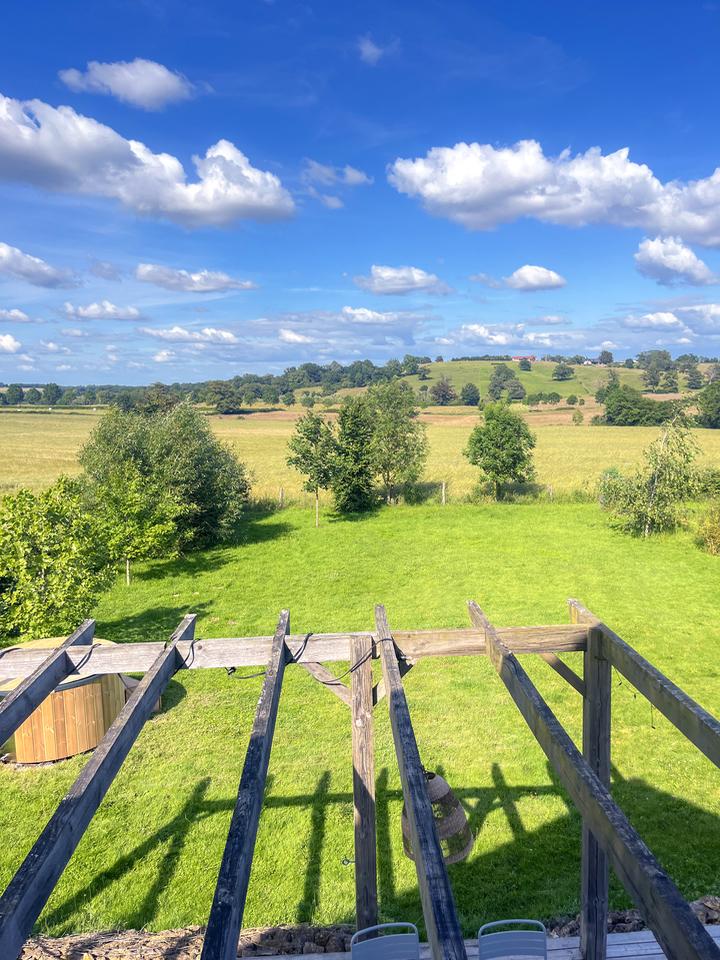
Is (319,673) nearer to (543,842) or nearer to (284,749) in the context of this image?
(543,842)

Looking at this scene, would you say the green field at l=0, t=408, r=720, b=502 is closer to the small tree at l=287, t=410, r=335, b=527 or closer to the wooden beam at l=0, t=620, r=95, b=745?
the small tree at l=287, t=410, r=335, b=527

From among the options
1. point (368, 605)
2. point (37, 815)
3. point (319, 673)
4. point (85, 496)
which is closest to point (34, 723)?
point (37, 815)

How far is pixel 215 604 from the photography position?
16344mm

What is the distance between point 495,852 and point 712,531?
55.2 ft

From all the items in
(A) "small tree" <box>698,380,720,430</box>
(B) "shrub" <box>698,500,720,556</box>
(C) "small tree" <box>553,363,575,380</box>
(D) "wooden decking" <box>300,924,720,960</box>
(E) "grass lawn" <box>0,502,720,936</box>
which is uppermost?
(C) "small tree" <box>553,363,575,380</box>

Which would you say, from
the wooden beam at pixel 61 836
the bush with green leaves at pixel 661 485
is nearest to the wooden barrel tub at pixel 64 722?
the wooden beam at pixel 61 836

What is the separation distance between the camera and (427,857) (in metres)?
2.39

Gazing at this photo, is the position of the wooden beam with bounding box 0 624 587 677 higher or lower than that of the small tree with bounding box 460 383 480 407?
lower

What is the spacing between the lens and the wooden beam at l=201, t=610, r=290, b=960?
1.98 m

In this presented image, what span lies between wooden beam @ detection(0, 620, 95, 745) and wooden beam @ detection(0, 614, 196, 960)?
0.66 m

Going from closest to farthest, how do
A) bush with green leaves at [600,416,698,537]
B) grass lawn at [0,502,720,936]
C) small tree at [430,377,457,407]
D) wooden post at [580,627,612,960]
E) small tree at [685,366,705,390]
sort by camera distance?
wooden post at [580,627,612,960] → grass lawn at [0,502,720,936] → bush with green leaves at [600,416,698,537] → small tree at [430,377,457,407] → small tree at [685,366,705,390]

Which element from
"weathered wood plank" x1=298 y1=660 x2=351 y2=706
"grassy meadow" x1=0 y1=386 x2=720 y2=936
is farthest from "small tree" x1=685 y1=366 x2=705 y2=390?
"weathered wood plank" x1=298 y1=660 x2=351 y2=706

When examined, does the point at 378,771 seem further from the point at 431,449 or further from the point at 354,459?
the point at 431,449

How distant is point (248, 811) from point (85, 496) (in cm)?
1894
